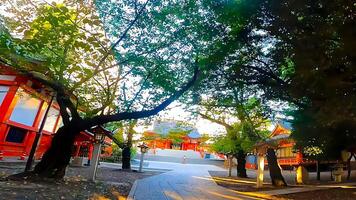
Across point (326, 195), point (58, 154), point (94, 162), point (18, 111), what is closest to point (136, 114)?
point (58, 154)

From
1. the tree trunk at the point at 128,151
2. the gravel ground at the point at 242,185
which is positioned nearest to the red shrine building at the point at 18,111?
the tree trunk at the point at 128,151

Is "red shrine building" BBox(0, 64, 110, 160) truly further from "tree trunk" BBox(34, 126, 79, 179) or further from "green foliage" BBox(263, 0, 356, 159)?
"green foliage" BBox(263, 0, 356, 159)

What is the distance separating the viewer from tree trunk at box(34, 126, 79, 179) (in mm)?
13633

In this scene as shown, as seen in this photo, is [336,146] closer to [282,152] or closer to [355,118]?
[355,118]

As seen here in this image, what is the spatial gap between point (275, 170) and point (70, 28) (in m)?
14.5

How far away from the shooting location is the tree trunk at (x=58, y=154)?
537 inches

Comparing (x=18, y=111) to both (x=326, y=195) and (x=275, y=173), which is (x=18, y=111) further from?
(x=326, y=195)

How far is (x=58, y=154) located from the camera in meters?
13.9

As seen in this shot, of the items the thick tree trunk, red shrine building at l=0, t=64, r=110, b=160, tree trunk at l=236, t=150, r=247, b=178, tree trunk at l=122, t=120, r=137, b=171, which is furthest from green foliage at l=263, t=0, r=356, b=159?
the thick tree trunk

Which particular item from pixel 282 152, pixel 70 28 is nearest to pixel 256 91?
pixel 70 28

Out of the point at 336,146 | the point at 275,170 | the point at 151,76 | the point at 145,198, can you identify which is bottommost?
the point at 145,198

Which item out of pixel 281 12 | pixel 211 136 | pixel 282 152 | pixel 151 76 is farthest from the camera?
pixel 282 152

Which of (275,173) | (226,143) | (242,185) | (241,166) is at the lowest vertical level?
(242,185)

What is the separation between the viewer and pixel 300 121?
49.4ft
